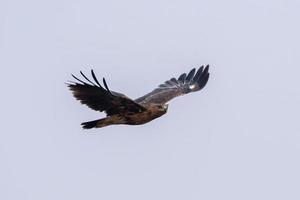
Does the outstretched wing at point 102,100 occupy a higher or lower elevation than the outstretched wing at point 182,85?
lower

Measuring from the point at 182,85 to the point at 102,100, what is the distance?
4899 millimetres

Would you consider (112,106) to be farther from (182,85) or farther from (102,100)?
(182,85)

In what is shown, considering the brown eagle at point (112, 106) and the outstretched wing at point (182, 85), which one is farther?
the outstretched wing at point (182, 85)

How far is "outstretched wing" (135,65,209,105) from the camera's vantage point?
1954cm

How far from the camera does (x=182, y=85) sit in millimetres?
20766

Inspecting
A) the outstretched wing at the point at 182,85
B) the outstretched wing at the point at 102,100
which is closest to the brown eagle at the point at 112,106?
the outstretched wing at the point at 102,100

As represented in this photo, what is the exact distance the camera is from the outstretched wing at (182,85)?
19538mm

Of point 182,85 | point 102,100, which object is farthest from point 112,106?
point 182,85

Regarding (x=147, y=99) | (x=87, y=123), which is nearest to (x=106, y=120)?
(x=87, y=123)

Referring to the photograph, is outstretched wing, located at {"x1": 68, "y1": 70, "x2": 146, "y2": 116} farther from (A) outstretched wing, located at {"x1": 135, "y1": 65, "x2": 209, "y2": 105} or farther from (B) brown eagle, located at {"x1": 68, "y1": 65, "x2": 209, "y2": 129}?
(A) outstretched wing, located at {"x1": 135, "y1": 65, "x2": 209, "y2": 105}

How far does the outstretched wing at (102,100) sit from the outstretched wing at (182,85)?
2.83m

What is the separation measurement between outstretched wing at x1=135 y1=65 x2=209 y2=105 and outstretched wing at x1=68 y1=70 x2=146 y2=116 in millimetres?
2828

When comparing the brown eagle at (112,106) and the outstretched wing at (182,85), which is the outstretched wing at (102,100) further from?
the outstretched wing at (182,85)

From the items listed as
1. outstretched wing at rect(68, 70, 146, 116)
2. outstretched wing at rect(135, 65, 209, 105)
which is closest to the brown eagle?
outstretched wing at rect(68, 70, 146, 116)
